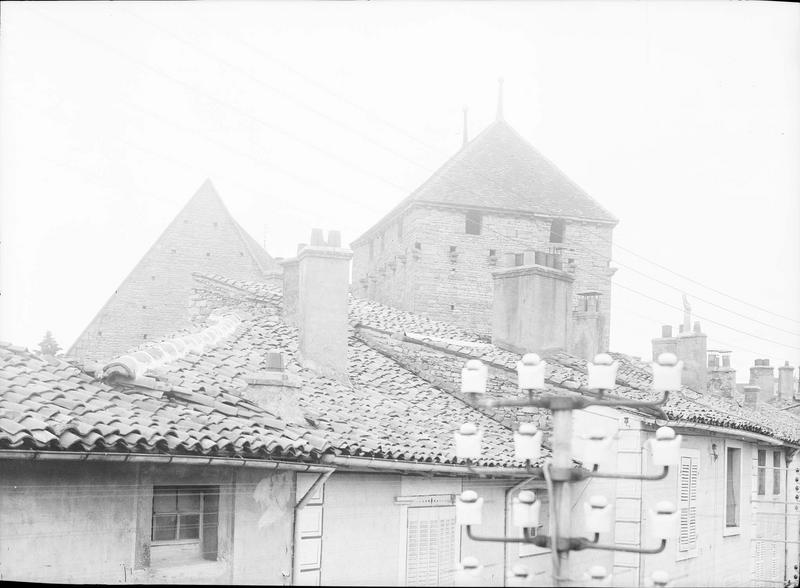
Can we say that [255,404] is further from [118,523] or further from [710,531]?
[710,531]

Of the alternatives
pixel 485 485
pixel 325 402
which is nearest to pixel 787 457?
pixel 485 485

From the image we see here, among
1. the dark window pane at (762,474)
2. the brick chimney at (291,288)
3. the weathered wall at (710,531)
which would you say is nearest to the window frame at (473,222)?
the dark window pane at (762,474)

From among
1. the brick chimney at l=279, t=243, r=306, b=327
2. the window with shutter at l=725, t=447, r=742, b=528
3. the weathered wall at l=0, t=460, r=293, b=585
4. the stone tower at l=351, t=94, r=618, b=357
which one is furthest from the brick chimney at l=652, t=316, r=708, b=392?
the weathered wall at l=0, t=460, r=293, b=585

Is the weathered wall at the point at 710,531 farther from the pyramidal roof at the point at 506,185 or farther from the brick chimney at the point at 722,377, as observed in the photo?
the pyramidal roof at the point at 506,185

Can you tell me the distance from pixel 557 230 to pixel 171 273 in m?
9.73

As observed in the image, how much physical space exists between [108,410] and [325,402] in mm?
3439

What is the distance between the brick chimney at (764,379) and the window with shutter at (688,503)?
45.0 feet

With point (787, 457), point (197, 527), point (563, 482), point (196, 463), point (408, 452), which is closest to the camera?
point (563, 482)

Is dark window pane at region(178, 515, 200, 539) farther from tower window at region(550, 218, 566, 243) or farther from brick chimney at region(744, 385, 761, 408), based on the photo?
tower window at region(550, 218, 566, 243)

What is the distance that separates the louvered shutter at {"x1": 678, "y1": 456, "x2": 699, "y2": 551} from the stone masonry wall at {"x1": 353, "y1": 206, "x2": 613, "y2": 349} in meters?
10.1

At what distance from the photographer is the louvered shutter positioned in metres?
13.0

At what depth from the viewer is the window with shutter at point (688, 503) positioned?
13.0 meters

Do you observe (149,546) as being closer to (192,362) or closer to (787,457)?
(192,362)

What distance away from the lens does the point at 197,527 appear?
8234 mm
